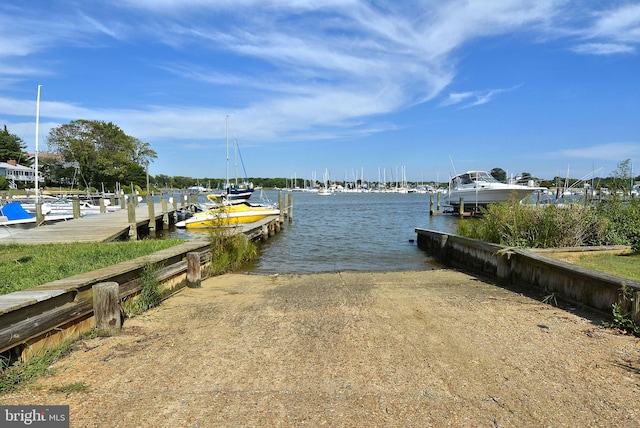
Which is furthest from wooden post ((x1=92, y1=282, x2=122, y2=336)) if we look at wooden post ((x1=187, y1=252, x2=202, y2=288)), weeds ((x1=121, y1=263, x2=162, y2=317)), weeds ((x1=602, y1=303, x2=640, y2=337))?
weeds ((x1=602, y1=303, x2=640, y2=337))

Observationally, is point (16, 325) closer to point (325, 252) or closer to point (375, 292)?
point (375, 292)

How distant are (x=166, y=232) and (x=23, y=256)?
17.6 m

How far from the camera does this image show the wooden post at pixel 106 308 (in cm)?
537

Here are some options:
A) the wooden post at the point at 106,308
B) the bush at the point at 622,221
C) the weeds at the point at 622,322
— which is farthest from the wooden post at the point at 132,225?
the weeds at the point at 622,322

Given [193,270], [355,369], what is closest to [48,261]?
[193,270]

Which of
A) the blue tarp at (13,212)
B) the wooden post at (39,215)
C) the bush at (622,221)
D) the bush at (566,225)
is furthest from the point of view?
the blue tarp at (13,212)

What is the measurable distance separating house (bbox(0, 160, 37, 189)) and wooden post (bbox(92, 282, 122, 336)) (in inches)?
3247

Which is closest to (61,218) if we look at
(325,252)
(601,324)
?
(325,252)

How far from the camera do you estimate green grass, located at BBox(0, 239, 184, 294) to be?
6.70 metres

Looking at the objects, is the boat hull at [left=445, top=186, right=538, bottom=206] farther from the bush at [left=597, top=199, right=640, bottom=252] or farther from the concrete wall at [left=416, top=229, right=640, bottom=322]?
the concrete wall at [left=416, top=229, right=640, bottom=322]

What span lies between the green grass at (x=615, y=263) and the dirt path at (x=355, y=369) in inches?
52.0

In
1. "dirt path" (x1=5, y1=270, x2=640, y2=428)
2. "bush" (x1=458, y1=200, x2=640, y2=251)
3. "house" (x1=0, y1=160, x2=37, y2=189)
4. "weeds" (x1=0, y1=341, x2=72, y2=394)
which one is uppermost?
"house" (x1=0, y1=160, x2=37, y2=189)

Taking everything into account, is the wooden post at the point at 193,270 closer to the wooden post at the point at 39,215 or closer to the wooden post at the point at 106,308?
the wooden post at the point at 106,308

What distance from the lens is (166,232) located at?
89.3 feet
